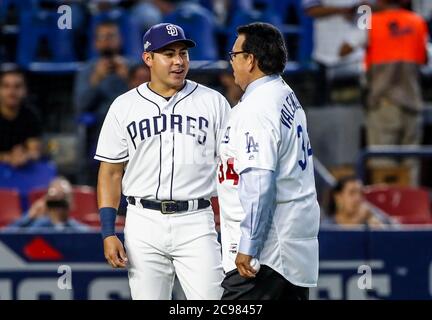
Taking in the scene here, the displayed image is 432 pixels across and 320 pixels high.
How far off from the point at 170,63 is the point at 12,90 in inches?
173

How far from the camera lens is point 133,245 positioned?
5852 millimetres

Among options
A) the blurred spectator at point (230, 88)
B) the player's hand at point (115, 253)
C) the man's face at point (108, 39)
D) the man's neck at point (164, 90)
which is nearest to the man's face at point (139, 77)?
the man's face at point (108, 39)

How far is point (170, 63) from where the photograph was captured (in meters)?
5.82

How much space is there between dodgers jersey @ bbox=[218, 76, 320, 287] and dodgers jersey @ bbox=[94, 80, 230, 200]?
1.12ft

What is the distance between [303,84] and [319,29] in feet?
2.61

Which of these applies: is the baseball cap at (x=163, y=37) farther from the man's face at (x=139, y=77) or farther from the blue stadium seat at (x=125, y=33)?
the blue stadium seat at (x=125, y=33)

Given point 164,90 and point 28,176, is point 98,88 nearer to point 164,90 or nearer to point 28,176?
point 28,176

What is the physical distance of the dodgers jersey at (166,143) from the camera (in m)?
5.82

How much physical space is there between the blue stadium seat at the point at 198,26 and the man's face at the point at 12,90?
1641 mm

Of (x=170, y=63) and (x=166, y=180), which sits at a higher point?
(x=170, y=63)

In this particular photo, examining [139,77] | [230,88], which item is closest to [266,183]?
[230,88]

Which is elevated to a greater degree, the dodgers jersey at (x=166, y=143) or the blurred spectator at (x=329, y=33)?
the blurred spectator at (x=329, y=33)

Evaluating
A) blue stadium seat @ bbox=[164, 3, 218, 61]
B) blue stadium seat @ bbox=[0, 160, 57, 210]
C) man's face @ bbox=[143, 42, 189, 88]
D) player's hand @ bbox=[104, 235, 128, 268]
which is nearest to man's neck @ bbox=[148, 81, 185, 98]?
man's face @ bbox=[143, 42, 189, 88]

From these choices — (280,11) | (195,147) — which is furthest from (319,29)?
(195,147)
